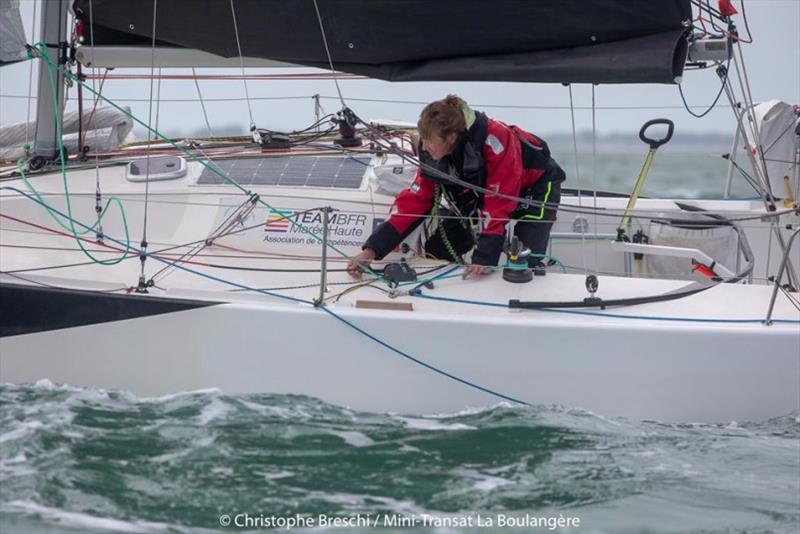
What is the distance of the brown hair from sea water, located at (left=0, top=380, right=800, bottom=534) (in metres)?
1.03

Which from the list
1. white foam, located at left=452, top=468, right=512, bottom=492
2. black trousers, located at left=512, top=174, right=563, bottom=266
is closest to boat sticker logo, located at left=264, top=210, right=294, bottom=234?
black trousers, located at left=512, top=174, right=563, bottom=266

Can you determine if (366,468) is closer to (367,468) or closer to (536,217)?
(367,468)

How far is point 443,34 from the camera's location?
4359 mm

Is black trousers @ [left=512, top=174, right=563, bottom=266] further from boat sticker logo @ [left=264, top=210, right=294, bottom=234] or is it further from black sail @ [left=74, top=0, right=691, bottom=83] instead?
boat sticker logo @ [left=264, top=210, right=294, bottom=234]

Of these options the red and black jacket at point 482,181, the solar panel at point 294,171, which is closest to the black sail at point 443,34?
the red and black jacket at point 482,181

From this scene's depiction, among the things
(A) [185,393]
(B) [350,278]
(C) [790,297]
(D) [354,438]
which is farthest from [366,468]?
(C) [790,297]

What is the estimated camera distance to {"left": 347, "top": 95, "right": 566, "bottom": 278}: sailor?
4.11m

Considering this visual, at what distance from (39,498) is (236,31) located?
7.02 feet

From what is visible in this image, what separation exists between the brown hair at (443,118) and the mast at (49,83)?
1802 mm

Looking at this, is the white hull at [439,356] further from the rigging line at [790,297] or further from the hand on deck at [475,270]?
the hand on deck at [475,270]

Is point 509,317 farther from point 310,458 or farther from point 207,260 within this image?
point 207,260

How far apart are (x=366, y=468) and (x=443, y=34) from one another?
1.80 meters

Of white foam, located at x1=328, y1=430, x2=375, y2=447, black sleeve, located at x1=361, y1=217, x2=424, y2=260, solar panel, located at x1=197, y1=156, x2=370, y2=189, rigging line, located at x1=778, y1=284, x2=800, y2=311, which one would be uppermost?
solar panel, located at x1=197, y1=156, x2=370, y2=189

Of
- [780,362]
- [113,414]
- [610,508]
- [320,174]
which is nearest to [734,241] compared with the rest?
[780,362]
